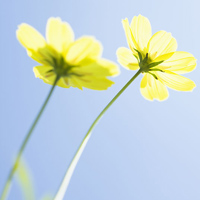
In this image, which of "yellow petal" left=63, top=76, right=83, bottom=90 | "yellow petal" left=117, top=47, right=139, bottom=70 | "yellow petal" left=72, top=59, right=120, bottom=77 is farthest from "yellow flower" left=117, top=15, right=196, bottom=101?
"yellow petal" left=72, top=59, right=120, bottom=77

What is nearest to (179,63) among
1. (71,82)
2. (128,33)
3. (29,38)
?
(128,33)

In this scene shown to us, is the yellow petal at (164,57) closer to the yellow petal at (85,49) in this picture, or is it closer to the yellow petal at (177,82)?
the yellow petal at (177,82)

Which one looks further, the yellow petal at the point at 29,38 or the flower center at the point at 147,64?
the flower center at the point at 147,64

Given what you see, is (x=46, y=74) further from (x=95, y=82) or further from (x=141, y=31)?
(x=141, y=31)

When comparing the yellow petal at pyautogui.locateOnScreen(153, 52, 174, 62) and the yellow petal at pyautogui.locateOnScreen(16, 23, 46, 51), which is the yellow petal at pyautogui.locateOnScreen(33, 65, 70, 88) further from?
the yellow petal at pyautogui.locateOnScreen(153, 52, 174, 62)

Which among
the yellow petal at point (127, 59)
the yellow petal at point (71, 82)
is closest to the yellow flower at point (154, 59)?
the yellow petal at point (127, 59)

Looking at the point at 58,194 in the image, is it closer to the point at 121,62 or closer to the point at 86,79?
the point at 86,79
